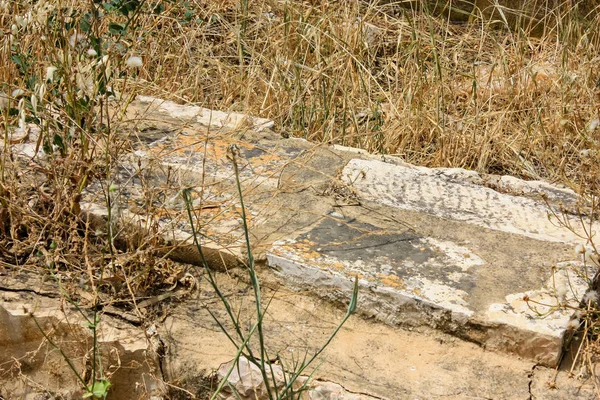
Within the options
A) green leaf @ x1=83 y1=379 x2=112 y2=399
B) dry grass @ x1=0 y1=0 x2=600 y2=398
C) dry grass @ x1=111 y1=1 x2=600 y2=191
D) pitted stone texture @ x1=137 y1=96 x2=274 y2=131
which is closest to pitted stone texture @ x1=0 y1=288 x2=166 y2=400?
green leaf @ x1=83 y1=379 x2=112 y2=399

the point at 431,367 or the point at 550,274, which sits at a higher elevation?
the point at 550,274

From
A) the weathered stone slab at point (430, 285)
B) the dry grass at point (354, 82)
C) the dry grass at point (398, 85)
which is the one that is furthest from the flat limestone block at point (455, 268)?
Result: the dry grass at point (398, 85)

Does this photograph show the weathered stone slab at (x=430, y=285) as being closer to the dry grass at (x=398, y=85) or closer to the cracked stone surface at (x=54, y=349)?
the cracked stone surface at (x=54, y=349)

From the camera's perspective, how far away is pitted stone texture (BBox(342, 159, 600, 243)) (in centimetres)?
279

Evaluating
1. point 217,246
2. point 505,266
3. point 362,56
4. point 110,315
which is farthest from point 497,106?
point 110,315

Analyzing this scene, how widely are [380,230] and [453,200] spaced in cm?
39

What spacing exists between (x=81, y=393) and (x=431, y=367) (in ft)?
3.46

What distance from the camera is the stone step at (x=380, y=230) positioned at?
7.71 ft

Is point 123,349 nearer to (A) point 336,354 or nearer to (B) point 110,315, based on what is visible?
(B) point 110,315

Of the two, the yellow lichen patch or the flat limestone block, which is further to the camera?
the yellow lichen patch

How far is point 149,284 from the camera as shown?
100.0 inches

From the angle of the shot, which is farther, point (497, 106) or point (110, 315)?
point (497, 106)

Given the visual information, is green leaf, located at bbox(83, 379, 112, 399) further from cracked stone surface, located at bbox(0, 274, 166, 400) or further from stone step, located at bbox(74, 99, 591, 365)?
stone step, located at bbox(74, 99, 591, 365)

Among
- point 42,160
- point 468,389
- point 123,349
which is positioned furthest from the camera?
point 42,160
